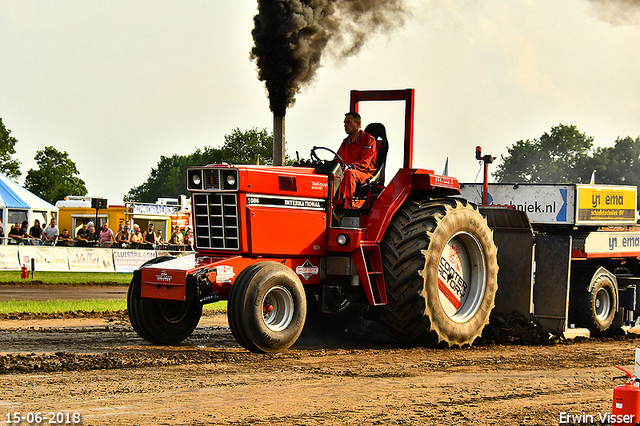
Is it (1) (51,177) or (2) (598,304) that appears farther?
(1) (51,177)

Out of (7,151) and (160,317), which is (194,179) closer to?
(160,317)

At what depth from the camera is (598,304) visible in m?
12.1

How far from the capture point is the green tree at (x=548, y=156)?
279 feet

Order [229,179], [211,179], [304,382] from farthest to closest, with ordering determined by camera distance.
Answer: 1. [211,179]
2. [229,179]
3. [304,382]

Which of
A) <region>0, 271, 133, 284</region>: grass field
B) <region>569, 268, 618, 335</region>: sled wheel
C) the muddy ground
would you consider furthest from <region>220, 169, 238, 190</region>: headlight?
<region>0, 271, 133, 284</region>: grass field

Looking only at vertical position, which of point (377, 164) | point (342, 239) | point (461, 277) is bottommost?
point (461, 277)

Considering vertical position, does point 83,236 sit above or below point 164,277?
below

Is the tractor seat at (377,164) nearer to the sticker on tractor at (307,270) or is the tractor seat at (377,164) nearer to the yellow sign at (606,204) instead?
the sticker on tractor at (307,270)

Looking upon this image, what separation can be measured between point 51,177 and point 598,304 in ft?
222

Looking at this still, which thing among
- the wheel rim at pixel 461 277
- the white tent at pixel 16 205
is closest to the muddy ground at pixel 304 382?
the wheel rim at pixel 461 277

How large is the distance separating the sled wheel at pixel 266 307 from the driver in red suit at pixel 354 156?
1.53 meters

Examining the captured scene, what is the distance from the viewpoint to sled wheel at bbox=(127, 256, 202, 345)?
341 inches

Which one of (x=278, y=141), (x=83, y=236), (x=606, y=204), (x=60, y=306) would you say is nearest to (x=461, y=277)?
(x=278, y=141)

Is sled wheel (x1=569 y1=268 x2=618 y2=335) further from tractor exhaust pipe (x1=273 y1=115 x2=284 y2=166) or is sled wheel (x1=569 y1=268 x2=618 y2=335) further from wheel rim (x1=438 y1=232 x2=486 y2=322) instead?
tractor exhaust pipe (x1=273 y1=115 x2=284 y2=166)
